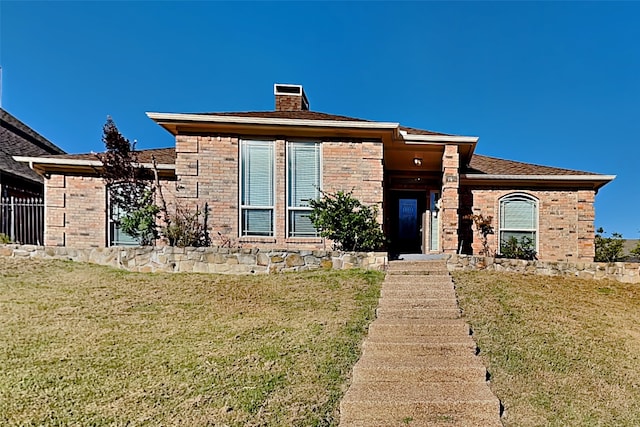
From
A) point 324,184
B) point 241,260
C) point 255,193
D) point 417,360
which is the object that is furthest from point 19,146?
point 417,360

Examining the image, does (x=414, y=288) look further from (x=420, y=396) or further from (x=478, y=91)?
(x=478, y=91)

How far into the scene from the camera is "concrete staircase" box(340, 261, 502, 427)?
146 inches

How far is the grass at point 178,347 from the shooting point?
3680 millimetres

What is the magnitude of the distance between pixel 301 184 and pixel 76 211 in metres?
6.29

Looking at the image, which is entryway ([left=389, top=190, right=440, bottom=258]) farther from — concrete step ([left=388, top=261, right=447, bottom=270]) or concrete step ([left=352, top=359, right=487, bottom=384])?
concrete step ([left=352, top=359, right=487, bottom=384])

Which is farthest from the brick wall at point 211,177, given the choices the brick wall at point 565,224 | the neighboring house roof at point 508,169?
the brick wall at point 565,224

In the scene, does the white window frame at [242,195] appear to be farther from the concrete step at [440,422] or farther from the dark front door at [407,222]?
the concrete step at [440,422]

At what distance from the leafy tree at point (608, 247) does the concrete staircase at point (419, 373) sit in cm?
815

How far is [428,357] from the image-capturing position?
475 cm

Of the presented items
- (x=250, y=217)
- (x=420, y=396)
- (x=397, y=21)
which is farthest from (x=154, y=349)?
(x=397, y=21)

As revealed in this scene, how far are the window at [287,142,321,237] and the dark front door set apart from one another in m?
4.42

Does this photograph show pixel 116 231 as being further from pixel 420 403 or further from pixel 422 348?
pixel 420 403

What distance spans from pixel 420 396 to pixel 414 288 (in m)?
3.41

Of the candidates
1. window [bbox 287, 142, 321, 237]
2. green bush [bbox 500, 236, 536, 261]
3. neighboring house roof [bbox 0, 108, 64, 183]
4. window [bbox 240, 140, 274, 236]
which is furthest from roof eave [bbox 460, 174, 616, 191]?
neighboring house roof [bbox 0, 108, 64, 183]
